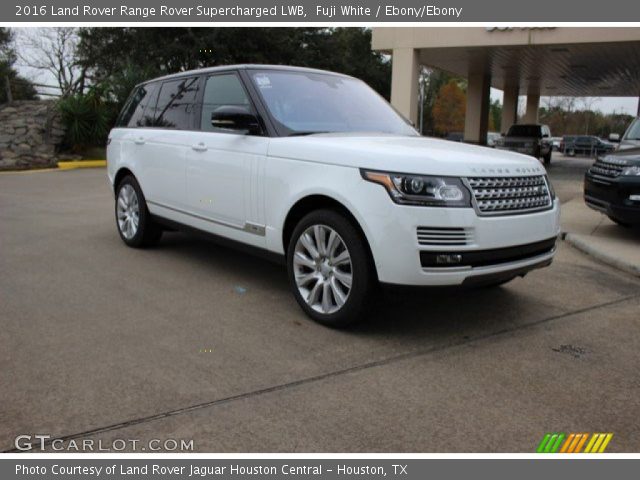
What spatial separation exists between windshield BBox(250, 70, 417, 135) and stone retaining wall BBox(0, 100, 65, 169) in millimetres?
14350

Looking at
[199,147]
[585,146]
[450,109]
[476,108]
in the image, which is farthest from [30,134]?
[450,109]

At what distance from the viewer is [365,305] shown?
405cm

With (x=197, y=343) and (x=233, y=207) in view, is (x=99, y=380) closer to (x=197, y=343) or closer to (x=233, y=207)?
(x=197, y=343)

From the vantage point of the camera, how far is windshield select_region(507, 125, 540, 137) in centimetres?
2386

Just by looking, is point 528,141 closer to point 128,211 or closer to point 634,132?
point 634,132

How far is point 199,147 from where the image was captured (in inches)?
211

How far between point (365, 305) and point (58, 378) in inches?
75.2

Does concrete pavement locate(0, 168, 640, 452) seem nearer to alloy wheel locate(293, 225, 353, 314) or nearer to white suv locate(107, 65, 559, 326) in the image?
alloy wheel locate(293, 225, 353, 314)

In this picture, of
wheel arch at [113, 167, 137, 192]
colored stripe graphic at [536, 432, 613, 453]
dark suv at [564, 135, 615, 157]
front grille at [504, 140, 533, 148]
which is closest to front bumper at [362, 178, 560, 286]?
colored stripe graphic at [536, 432, 613, 453]

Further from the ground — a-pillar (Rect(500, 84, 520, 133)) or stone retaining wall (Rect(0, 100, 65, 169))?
a-pillar (Rect(500, 84, 520, 133))

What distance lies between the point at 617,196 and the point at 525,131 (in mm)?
17546

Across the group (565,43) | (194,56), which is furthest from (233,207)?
(194,56)

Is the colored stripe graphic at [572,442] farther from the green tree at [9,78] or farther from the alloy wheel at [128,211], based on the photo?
the green tree at [9,78]

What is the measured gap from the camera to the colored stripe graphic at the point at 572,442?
112 inches
